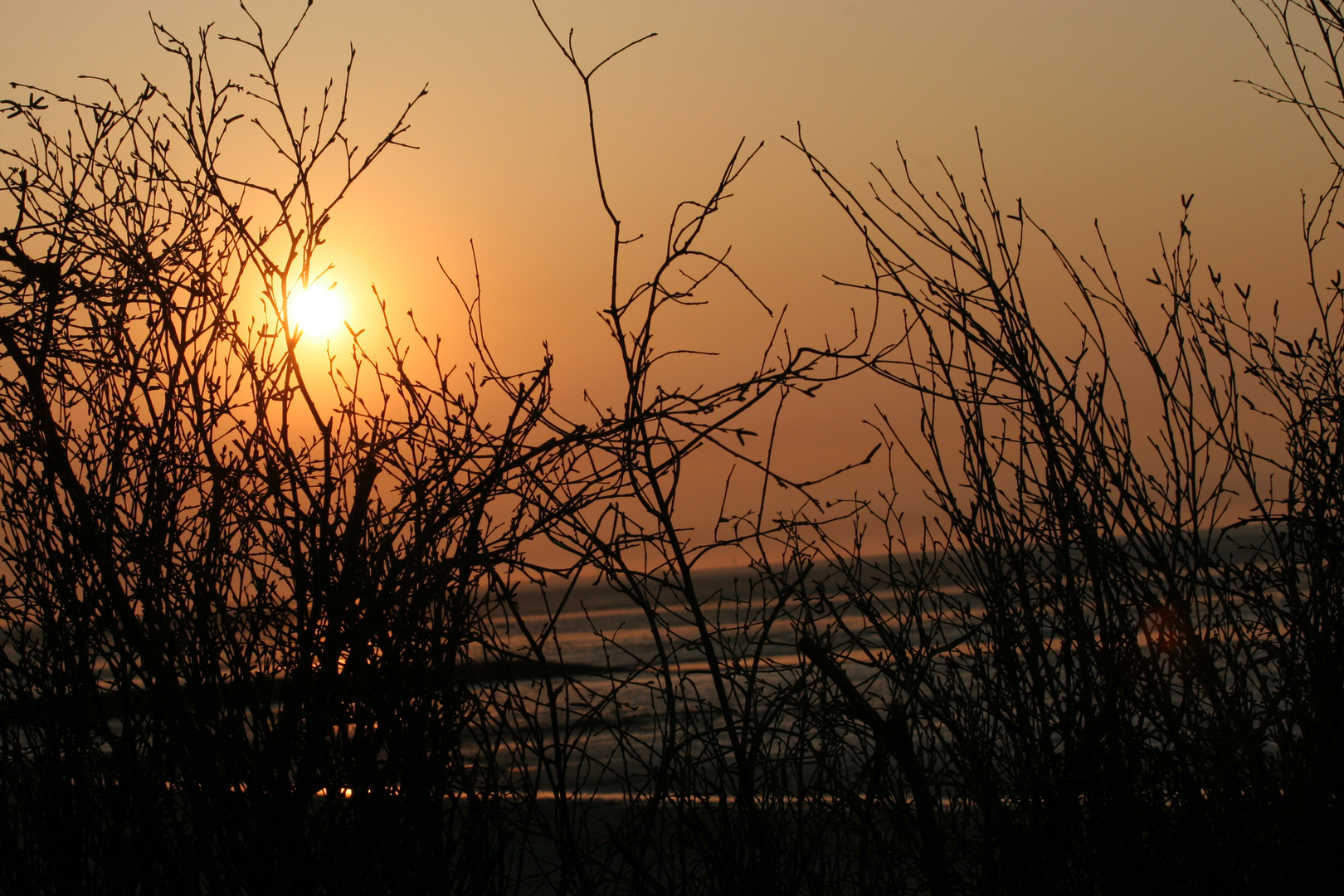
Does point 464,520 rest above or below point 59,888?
above

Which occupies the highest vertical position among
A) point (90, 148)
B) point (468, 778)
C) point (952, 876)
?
point (90, 148)

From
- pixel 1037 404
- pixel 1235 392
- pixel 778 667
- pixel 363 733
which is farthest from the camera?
pixel 778 667

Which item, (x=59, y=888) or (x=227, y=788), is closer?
(x=227, y=788)

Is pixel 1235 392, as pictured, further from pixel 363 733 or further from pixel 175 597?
pixel 175 597

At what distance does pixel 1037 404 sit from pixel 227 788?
6.52 ft

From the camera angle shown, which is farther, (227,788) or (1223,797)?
(1223,797)

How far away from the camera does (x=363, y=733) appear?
2.16m

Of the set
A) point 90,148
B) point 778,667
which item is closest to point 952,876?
point 778,667

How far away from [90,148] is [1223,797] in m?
3.42

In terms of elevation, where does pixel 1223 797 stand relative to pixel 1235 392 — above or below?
below

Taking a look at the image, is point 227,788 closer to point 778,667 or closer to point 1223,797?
point 778,667

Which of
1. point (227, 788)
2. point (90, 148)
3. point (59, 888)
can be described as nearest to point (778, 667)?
point (227, 788)

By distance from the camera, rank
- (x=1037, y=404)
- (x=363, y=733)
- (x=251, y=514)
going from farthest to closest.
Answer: (x=1037, y=404), (x=251, y=514), (x=363, y=733)

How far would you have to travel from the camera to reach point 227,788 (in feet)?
7.39
